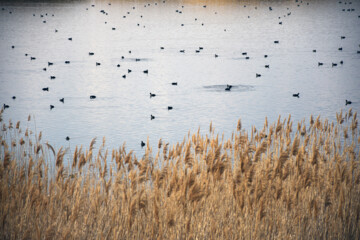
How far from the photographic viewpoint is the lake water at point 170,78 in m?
16.5

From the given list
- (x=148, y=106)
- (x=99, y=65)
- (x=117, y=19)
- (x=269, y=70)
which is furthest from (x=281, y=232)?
(x=117, y=19)

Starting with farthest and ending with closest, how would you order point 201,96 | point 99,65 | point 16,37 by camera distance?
point 16,37 → point 99,65 → point 201,96

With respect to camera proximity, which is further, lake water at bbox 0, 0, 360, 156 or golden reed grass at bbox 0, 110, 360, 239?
lake water at bbox 0, 0, 360, 156

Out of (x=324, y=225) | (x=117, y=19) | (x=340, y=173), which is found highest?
(x=117, y=19)

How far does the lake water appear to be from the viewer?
649 inches

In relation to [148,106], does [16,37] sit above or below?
above

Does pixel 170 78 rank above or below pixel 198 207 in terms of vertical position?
above

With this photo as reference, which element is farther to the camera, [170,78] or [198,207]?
[170,78]

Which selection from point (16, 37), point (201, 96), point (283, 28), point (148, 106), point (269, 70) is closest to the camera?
point (148, 106)

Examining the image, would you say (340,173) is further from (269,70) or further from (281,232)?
(269,70)

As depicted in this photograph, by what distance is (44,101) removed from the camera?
63.7ft

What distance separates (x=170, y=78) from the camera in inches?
944

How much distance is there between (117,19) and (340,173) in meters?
51.4

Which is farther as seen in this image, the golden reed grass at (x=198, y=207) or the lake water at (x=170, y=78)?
the lake water at (x=170, y=78)
